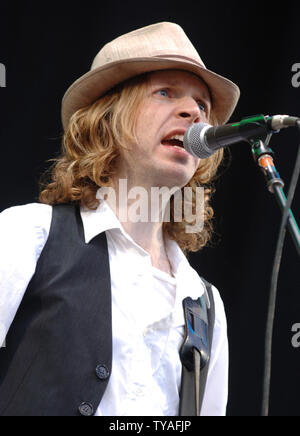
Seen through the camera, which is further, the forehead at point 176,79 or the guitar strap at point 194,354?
the forehead at point 176,79

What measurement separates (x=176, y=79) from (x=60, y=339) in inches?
32.7

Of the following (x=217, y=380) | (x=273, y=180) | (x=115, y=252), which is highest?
(x=273, y=180)

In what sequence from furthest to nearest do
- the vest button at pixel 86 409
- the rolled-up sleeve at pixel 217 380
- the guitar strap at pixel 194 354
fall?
the rolled-up sleeve at pixel 217 380, the guitar strap at pixel 194 354, the vest button at pixel 86 409

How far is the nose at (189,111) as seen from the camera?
172 cm

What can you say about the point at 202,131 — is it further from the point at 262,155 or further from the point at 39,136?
the point at 39,136

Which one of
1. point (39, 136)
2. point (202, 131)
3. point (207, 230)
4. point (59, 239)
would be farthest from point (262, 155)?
point (39, 136)

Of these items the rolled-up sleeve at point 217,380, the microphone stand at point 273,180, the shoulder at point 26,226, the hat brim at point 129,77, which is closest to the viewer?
the microphone stand at point 273,180

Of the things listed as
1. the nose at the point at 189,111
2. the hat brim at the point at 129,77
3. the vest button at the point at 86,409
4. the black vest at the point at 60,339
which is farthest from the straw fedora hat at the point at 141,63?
the vest button at the point at 86,409

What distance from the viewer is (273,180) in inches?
44.4

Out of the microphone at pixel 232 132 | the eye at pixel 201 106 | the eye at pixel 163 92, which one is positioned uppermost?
the eye at pixel 163 92

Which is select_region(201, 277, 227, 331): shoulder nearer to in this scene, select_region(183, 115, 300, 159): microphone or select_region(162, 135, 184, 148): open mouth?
select_region(162, 135, 184, 148): open mouth

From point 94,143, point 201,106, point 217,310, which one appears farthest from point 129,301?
point 201,106

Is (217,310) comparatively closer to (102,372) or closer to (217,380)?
(217,380)

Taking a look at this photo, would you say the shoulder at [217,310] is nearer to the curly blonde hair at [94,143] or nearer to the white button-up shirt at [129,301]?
the white button-up shirt at [129,301]
